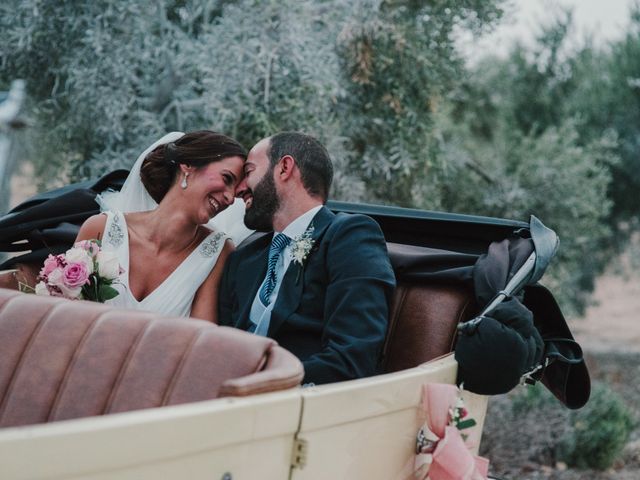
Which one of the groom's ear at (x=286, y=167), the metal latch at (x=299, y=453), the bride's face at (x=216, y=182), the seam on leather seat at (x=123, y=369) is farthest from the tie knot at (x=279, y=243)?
the metal latch at (x=299, y=453)

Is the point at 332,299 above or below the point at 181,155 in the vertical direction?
below

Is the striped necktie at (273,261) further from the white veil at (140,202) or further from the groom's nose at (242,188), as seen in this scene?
the white veil at (140,202)

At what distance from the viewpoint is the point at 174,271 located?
3.59 meters

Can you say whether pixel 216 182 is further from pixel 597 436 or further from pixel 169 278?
pixel 597 436

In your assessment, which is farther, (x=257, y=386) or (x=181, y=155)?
(x=181, y=155)

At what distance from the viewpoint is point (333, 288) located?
2.89m

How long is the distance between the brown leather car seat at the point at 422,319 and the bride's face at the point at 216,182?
759 millimetres

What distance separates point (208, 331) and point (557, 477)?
4.70 metres

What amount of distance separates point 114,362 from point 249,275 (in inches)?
48.1

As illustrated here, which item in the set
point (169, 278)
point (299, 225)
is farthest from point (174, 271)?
point (299, 225)

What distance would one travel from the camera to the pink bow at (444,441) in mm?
2357

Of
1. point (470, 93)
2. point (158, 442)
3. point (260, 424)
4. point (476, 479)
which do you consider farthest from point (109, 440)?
point (470, 93)

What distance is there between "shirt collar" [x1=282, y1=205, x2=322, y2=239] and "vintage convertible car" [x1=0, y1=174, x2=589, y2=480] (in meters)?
0.37

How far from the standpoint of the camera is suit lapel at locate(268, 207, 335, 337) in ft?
9.92
